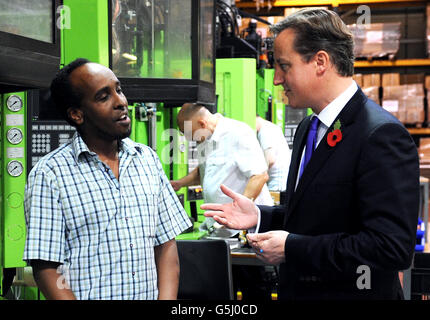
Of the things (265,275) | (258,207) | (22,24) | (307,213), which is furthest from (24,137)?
(265,275)

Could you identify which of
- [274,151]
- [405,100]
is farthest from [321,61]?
[405,100]

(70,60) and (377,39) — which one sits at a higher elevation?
(377,39)

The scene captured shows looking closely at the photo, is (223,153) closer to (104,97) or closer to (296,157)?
(296,157)

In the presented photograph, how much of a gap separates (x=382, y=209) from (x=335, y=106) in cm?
33

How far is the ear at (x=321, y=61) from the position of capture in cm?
156

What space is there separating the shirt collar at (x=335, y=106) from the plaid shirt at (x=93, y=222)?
522mm

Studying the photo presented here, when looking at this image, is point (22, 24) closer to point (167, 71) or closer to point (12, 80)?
point (12, 80)

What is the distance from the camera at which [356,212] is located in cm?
150

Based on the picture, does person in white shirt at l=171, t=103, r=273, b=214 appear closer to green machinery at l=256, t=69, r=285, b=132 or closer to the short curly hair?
the short curly hair

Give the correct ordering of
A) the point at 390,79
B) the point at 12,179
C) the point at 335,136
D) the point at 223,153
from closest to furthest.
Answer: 1. the point at 335,136
2. the point at 12,179
3. the point at 223,153
4. the point at 390,79

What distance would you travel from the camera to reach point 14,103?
211 cm

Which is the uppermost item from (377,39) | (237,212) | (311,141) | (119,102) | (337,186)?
(377,39)

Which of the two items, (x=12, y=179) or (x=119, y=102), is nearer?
(x=119, y=102)

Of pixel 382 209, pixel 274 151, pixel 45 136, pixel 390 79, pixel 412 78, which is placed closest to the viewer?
pixel 382 209
